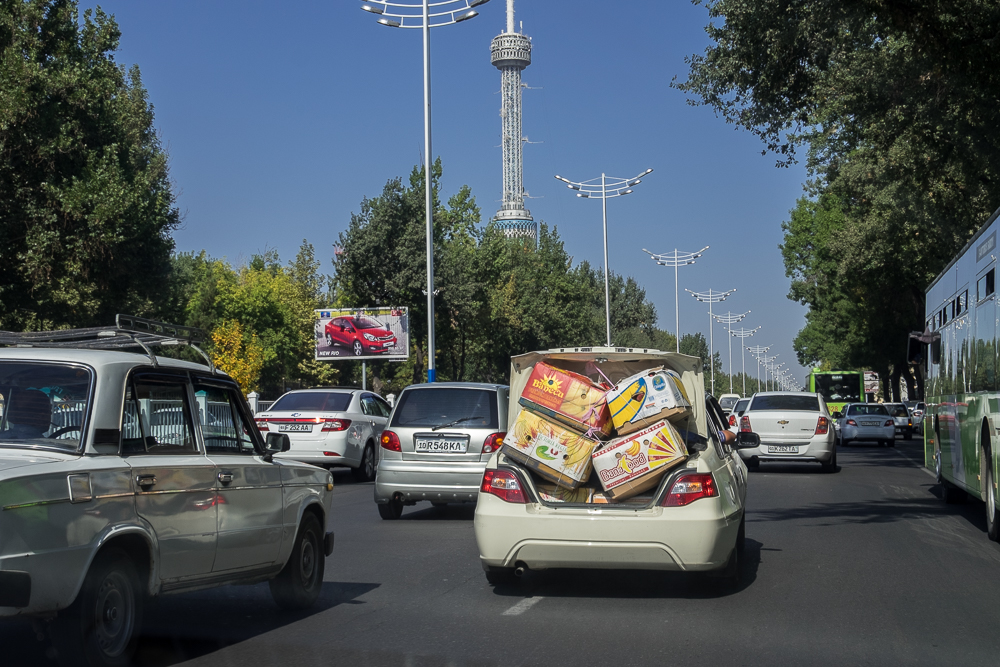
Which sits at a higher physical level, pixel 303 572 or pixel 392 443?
pixel 392 443

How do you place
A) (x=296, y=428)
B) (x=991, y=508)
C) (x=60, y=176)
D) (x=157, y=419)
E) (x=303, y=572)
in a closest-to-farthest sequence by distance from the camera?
(x=157, y=419), (x=303, y=572), (x=991, y=508), (x=296, y=428), (x=60, y=176)

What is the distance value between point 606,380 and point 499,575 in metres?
1.77

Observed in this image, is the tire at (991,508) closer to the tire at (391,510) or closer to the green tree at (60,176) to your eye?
the tire at (391,510)

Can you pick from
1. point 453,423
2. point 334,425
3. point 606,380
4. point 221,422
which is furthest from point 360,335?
point 221,422

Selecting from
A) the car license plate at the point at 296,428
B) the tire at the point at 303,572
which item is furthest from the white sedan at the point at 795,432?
the tire at the point at 303,572

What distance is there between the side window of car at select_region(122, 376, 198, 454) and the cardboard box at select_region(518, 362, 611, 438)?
2825 mm

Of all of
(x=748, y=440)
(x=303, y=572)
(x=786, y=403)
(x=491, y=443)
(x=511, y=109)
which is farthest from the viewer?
(x=511, y=109)

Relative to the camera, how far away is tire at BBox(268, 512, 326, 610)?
7418mm

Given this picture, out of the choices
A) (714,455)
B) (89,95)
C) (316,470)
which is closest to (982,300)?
(714,455)

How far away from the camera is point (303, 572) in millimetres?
7594

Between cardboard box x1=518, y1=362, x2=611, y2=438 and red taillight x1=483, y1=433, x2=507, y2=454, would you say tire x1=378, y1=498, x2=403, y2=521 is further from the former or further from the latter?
cardboard box x1=518, y1=362, x2=611, y2=438

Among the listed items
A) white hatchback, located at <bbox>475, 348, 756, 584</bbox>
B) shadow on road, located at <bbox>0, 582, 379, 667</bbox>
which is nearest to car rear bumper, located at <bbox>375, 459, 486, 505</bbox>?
shadow on road, located at <bbox>0, 582, 379, 667</bbox>

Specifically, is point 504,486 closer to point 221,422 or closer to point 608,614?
point 608,614

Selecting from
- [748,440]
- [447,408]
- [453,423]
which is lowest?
[748,440]
